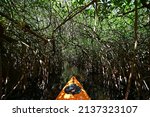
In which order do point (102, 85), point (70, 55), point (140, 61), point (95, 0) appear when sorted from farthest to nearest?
point (70, 55), point (102, 85), point (140, 61), point (95, 0)

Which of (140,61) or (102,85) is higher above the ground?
(140,61)

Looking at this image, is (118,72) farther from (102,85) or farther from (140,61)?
(102,85)

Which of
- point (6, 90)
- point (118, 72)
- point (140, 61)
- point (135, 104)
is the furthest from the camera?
point (118, 72)

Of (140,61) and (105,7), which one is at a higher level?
(105,7)

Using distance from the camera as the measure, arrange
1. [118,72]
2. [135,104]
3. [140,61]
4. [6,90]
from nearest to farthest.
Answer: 1. [135,104]
2. [6,90]
3. [140,61]
4. [118,72]

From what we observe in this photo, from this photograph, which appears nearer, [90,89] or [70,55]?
[90,89]

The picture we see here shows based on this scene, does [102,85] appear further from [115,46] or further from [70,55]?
[70,55]

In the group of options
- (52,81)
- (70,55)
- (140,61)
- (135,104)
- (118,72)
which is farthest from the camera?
(70,55)

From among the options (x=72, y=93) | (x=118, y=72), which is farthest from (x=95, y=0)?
(x=118, y=72)

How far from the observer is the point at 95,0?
256 cm

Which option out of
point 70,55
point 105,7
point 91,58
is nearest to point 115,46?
point 105,7

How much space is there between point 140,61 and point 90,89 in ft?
7.19

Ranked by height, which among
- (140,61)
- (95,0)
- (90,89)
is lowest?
(90,89)

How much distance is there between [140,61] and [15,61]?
193 centimetres
